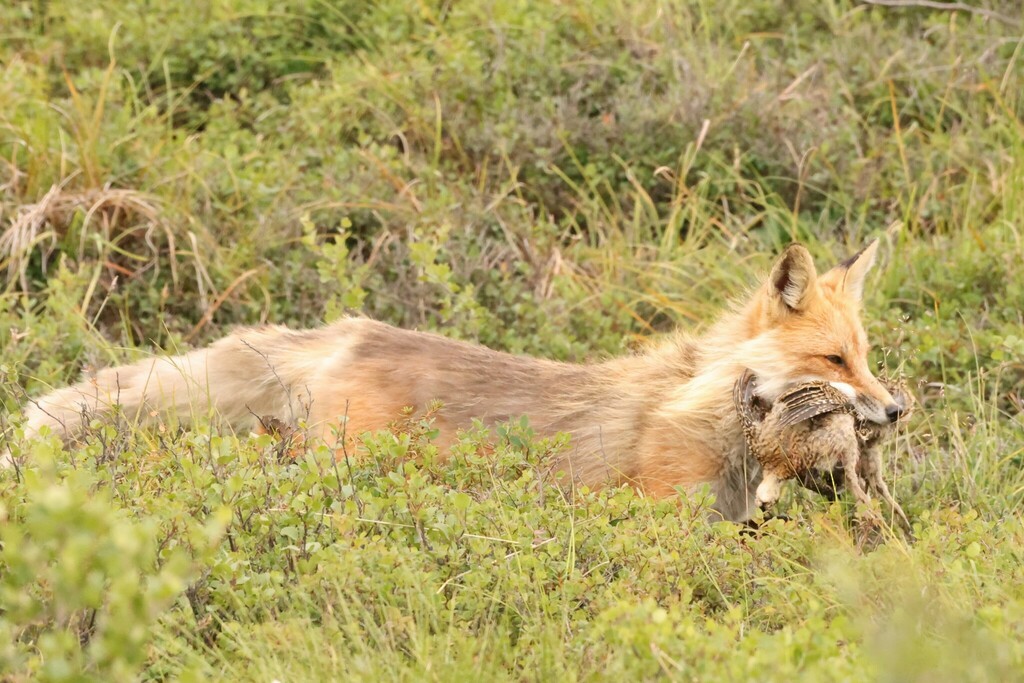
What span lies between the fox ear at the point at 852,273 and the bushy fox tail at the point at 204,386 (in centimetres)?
225

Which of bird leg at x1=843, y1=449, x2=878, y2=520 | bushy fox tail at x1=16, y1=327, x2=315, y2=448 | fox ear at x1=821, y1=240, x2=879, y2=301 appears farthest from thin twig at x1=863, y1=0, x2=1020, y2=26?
bushy fox tail at x1=16, y1=327, x2=315, y2=448

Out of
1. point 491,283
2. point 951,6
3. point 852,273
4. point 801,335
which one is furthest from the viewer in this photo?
point 951,6

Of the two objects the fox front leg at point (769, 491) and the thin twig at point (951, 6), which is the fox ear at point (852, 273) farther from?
the thin twig at point (951, 6)

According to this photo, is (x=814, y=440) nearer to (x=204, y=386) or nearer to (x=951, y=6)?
(x=204, y=386)

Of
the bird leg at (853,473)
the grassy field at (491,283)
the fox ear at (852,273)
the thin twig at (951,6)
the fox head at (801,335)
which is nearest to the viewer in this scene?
the grassy field at (491,283)

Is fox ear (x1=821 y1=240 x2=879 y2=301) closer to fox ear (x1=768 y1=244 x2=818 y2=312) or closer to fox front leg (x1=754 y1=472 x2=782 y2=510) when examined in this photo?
fox ear (x1=768 y1=244 x2=818 y2=312)

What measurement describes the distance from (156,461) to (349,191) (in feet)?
11.2

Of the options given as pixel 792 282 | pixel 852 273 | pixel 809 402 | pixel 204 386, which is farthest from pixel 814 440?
pixel 204 386

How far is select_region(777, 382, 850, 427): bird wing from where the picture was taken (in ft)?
15.2

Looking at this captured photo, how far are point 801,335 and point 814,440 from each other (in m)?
0.59

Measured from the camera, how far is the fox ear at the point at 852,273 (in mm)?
5352

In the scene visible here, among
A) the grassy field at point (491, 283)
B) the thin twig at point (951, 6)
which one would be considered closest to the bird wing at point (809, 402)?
the grassy field at point (491, 283)

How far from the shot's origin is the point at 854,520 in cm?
477

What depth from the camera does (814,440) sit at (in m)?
4.59
